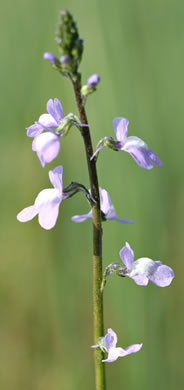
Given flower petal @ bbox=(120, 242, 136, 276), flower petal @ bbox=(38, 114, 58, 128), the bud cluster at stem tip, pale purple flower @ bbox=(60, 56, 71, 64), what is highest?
the bud cluster at stem tip

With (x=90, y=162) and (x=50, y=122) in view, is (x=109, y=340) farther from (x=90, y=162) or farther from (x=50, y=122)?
(x=50, y=122)

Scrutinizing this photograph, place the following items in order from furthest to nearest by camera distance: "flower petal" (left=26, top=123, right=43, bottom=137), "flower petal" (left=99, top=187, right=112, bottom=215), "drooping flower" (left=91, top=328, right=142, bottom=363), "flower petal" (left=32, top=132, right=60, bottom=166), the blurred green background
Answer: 1. the blurred green background
2. "flower petal" (left=99, top=187, right=112, bottom=215)
3. "flower petal" (left=26, top=123, right=43, bottom=137)
4. "drooping flower" (left=91, top=328, right=142, bottom=363)
5. "flower petal" (left=32, top=132, right=60, bottom=166)

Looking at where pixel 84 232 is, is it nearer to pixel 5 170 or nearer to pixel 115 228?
pixel 115 228

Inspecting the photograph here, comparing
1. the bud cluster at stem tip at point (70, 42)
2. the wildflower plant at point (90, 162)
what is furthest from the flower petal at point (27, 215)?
the bud cluster at stem tip at point (70, 42)

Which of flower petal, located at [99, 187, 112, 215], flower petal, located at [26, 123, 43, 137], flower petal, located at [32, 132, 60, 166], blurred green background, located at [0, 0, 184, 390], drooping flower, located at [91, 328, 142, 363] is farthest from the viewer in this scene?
blurred green background, located at [0, 0, 184, 390]

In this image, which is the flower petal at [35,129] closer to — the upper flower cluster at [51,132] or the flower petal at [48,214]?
the upper flower cluster at [51,132]

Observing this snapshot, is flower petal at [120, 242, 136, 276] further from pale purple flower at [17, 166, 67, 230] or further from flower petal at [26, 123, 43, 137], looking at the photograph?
flower petal at [26, 123, 43, 137]

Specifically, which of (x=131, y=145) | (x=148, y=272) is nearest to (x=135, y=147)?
(x=131, y=145)

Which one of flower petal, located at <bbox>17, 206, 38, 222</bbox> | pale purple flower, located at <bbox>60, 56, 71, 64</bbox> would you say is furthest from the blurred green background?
pale purple flower, located at <bbox>60, 56, 71, 64</bbox>
